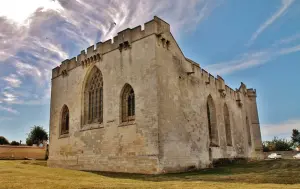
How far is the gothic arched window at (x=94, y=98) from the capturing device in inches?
718

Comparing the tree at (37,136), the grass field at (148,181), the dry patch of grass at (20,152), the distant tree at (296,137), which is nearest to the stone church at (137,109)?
the grass field at (148,181)

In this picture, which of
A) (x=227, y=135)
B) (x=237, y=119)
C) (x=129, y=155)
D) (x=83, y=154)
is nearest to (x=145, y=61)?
(x=129, y=155)

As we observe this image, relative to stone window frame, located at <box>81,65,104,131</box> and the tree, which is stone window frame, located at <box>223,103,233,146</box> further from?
the tree

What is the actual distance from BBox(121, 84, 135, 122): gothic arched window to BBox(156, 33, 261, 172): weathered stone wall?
7.25ft

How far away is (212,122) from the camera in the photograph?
2136cm

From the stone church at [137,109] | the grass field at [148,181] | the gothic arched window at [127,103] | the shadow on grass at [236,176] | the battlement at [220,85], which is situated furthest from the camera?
the battlement at [220,85]

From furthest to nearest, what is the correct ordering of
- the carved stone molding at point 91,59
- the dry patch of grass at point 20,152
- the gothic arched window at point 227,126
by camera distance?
the dry patch of grass at point 20,152 < the gothic arched window at point 227,126 < the carved stone molding at point 91,59

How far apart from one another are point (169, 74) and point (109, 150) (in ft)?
19.2

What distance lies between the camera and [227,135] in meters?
24.0

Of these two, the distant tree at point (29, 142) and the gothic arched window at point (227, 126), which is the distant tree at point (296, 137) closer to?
the gothic arched window at point (227, 126)

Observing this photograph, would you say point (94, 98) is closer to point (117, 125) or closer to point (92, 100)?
point (92, 100)

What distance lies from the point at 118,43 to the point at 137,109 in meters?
4.74

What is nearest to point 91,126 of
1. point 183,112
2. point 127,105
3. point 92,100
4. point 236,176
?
point 92,100

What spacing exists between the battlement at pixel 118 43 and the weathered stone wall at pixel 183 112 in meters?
0.73
